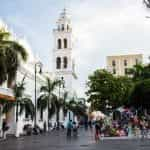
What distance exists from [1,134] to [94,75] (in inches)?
1504

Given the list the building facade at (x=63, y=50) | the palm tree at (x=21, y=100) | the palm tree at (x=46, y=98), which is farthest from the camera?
the building facade at (x=63, y=50)

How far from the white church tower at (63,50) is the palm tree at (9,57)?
79.4 m

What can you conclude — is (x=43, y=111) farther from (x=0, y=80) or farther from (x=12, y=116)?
(x=0, y=80)

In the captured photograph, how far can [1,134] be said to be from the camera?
4353 centimetres

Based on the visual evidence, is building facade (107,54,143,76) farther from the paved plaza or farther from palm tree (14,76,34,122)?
the paved plaza

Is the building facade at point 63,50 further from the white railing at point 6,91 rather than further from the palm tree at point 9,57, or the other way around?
the palm tree at point 9,57

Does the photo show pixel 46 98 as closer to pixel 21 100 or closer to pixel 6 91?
pixel 21 100

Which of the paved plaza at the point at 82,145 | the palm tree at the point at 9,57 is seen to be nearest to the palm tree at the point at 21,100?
the paved plaza at the point at 82,145

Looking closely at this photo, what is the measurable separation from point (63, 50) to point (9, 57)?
3204 inches

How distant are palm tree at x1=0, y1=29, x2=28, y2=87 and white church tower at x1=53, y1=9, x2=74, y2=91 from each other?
7941 cm

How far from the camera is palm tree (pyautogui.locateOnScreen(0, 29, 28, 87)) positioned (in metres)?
29.8

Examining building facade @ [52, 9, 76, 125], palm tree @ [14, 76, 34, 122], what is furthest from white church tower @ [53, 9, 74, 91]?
palm tree @ [14, 76, 34, 122]

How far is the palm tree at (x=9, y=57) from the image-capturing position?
29844mm

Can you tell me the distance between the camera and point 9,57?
99.6 feet
